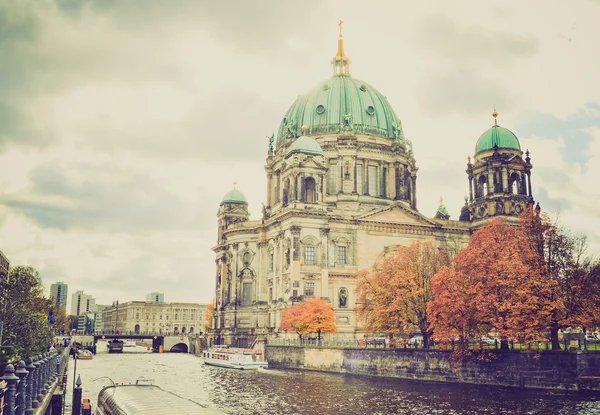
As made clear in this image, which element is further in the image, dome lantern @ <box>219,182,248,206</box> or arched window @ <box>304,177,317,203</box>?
dome lantern @ <box>219,182,248,206</box>

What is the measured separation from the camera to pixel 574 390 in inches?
2067

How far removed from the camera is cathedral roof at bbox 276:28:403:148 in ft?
396

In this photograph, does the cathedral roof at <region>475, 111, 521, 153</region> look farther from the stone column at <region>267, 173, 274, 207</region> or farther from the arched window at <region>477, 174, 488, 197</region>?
the stone column at <region>267, 173, 274, 207</region>

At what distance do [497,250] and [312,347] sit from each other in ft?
99.0

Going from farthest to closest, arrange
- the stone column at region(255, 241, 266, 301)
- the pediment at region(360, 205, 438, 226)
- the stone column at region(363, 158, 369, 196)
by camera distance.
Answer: the stone column at region(363, 158, 369, 196)
the stone column at region(255, 241, 266, 301)
the pediment at region(360, 205, 438, 226)

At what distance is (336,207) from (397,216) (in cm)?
1093

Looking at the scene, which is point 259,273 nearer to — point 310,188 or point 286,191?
point 286,191

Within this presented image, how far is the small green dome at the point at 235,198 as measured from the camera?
13750cm

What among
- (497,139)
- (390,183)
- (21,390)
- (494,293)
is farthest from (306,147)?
(21,390)

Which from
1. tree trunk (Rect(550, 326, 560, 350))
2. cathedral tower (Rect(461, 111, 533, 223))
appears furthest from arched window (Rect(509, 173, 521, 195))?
tree trunk (Rect(550, 326, 560, 350))

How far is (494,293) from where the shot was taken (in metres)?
60.2

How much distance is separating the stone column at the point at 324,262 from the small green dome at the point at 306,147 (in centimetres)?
1345

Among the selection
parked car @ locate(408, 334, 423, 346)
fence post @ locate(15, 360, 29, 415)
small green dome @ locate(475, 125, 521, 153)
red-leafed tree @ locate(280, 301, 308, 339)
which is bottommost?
fence post @ locate(15, 360, 29, 415)

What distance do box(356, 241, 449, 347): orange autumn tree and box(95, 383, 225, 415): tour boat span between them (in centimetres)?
3921
